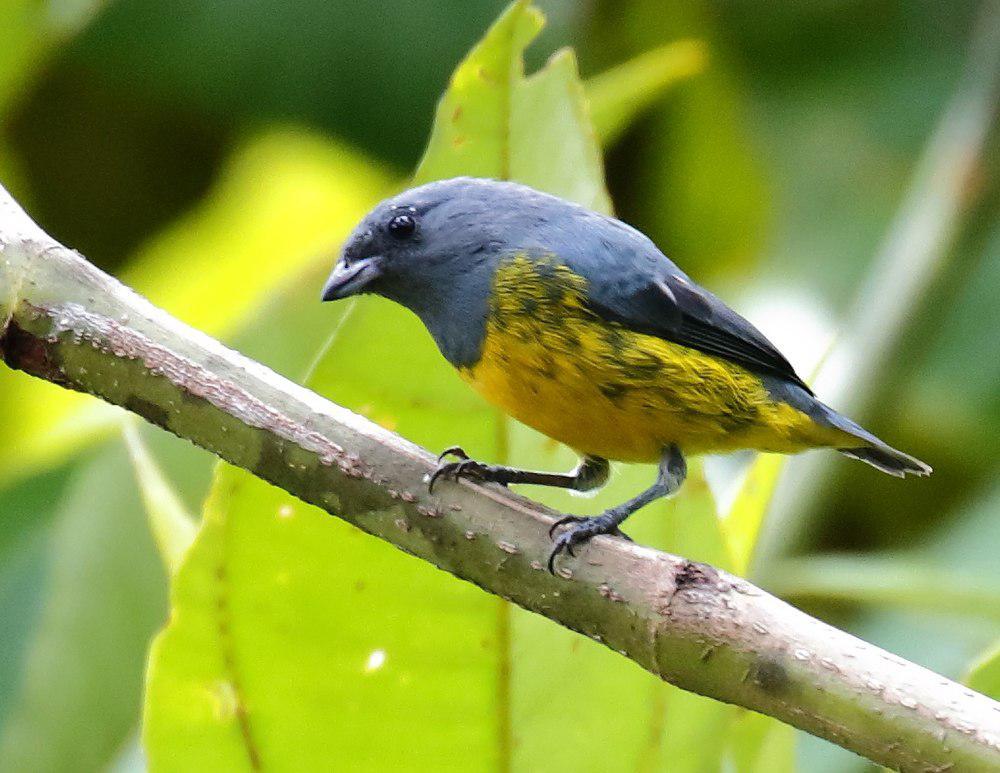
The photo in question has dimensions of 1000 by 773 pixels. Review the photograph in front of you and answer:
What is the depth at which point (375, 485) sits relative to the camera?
1.43 metres

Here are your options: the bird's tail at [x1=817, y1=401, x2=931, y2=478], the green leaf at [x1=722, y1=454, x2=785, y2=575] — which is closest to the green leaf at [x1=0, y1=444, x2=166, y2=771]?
the green leaf at [x1=722, y1=454, x2=785, y2=575]

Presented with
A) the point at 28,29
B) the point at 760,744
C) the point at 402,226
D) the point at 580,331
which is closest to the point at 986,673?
the point at 760,744

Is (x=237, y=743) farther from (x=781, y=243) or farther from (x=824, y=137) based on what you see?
(x=824, y=137)

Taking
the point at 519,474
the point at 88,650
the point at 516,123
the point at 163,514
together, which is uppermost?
the point at 516,123

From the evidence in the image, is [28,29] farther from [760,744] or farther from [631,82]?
[760,744]

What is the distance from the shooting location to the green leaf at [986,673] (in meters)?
1.54

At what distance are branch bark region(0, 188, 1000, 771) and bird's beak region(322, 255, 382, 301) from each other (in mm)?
704

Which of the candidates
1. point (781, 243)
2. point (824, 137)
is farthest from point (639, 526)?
point (824, 137)

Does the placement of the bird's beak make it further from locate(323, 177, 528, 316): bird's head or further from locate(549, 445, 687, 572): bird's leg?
locate(549, 445, 687, 572): bird's leg

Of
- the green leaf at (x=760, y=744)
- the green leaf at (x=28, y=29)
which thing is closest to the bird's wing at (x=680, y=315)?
the green leaf at (x=760, y=744)

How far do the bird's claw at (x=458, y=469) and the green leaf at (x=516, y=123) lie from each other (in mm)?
351

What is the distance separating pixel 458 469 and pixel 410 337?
0.25 meters

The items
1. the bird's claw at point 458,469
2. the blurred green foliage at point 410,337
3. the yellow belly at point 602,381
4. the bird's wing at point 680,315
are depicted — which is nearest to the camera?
the bird's claw at point 458,469

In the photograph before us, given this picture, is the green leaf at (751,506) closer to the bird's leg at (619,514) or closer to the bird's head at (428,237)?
the bird's leg at (619,514)
